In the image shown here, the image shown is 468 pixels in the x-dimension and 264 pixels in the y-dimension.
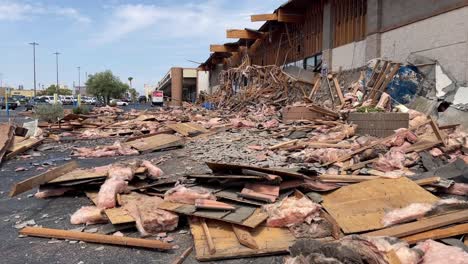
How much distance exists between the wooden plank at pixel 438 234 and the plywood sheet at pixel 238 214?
1.57 m

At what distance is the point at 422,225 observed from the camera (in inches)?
159

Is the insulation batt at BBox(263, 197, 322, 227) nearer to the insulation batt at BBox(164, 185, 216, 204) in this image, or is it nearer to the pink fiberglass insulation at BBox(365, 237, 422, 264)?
the insulation batt at BBox(164, 185, 216, 204)

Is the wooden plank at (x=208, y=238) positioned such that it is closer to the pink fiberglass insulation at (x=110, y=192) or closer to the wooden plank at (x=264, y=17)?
the pink fiberglass insulation at (x=110, y=192)

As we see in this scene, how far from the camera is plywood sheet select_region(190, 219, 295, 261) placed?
4.04 meters

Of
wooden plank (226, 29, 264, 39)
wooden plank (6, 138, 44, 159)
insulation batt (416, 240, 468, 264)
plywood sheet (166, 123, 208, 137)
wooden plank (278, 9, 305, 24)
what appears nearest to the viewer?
insulation batt (416, 240, 468, 264)

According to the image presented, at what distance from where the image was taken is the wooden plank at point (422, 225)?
3.97m

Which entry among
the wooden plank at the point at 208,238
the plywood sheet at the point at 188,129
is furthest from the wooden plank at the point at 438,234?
the plywood sheet at the point at 188,129

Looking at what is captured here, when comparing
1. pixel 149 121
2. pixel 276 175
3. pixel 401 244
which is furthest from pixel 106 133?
pixel 401 244

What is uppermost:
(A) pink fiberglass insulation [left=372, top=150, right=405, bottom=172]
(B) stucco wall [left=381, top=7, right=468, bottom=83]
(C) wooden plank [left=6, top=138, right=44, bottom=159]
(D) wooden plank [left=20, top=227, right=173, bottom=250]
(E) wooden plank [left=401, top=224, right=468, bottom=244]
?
(B) stucco wall [left=381, top=7, right=468, bottom=83]

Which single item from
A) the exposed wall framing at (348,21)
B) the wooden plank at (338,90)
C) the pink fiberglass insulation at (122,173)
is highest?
the exposed wall framing at (348,21)

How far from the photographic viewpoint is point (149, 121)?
58.0 ft

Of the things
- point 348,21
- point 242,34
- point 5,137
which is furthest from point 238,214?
point 242,34

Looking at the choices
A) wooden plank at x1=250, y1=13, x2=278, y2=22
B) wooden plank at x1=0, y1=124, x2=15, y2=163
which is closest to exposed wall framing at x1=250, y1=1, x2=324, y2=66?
wooden plank at x1=250, y1=13, x2=278, y2=22

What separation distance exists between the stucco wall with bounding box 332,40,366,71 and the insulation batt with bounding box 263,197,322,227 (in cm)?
1174
